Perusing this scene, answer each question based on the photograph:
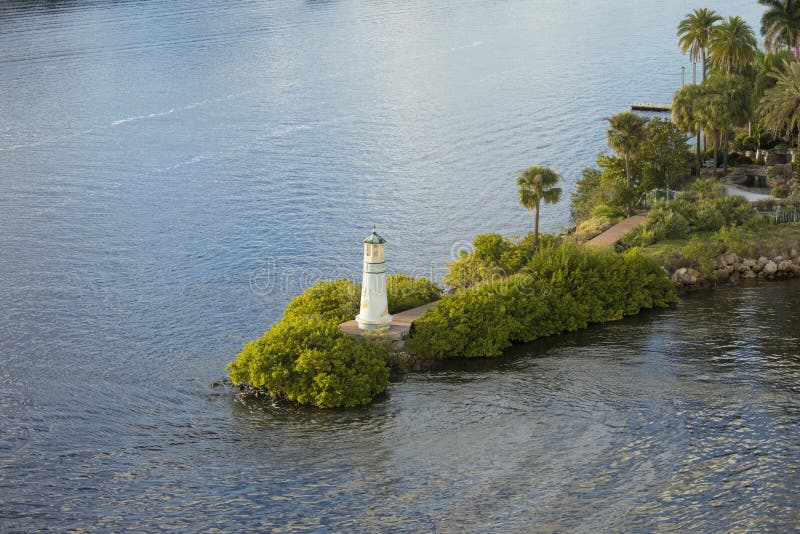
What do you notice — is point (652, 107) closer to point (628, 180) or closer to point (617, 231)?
point (628, 180)

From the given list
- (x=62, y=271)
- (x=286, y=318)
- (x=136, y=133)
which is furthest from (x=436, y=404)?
(x=136, y=133)

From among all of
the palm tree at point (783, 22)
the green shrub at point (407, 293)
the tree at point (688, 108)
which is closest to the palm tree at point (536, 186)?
the green shrub at point (407, 293)

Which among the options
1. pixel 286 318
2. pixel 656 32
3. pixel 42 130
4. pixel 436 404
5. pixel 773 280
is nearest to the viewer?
pixel 436 404

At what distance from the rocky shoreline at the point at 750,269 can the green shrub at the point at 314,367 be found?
2369cm

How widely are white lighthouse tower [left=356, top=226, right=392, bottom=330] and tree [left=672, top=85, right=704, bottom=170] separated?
38034mm

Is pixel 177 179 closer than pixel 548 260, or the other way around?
pixel 548 260

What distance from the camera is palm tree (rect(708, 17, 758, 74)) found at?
8544 centimetres

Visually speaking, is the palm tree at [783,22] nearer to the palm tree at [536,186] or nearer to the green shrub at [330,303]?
the palm tree at [536,186]

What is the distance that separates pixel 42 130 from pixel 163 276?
45.1 metres

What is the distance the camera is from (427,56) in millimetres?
143875

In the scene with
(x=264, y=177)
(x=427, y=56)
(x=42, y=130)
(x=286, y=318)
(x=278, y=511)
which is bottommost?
(x=278, y=511)

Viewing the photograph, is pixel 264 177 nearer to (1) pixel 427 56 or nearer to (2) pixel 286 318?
(2) pixel 286 318

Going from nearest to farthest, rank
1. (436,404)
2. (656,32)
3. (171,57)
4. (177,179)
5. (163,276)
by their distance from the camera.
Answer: (436,404), (163,276), (177,179), (171,57), (656,32)

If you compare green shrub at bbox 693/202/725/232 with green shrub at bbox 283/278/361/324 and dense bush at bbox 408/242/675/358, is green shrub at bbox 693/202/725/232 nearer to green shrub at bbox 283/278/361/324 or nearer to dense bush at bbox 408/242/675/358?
dense bush at bbox 408/242/675/358
